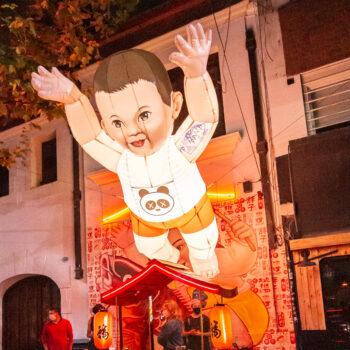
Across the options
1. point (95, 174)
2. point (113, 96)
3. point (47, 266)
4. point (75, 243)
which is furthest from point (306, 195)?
point (47, 266)

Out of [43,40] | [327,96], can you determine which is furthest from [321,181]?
[43,40]

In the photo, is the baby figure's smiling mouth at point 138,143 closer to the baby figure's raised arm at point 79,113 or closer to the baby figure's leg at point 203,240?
the baby figure's raised arm at point 79,113

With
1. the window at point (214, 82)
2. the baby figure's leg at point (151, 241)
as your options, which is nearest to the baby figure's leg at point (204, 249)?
the baby figure's leg at point (151, 241)

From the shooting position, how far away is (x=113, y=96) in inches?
333

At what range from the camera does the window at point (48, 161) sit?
1345 centimetres

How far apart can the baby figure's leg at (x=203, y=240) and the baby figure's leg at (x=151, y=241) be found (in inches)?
18.7

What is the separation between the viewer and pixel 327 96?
9.94m

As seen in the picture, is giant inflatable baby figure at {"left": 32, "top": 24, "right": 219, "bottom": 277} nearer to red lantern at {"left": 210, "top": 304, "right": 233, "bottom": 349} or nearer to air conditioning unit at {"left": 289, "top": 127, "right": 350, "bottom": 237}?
red lantern at {"left": 210, "top": 304, "right": 233, "bottom": 349}

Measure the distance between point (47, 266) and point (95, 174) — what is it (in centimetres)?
274

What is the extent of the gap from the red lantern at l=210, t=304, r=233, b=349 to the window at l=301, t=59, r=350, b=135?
3732mm

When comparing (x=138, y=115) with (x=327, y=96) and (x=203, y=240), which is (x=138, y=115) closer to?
(x=203, y=240)

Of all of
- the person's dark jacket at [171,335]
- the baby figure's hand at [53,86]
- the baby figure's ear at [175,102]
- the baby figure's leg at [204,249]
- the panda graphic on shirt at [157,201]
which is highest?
the baby figure's hand at [53,86]

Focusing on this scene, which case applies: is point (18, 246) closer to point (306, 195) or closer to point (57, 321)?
point (57, 321)

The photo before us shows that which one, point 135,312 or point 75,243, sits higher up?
point 75,243
